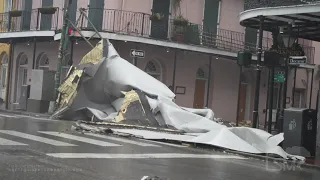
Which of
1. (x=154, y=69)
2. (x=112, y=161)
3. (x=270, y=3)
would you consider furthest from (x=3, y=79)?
(x=112, y=161)

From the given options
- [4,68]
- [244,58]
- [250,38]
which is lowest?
[4,68]

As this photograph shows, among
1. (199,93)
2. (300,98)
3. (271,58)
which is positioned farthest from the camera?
(300,98)

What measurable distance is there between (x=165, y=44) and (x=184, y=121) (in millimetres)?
7210

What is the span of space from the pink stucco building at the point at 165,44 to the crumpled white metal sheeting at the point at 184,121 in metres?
4.04

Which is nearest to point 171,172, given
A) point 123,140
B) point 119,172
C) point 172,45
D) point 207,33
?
point 119,172

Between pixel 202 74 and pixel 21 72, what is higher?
pixel 202 74

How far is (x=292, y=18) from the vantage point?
14.8 m

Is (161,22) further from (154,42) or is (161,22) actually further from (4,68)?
(4,68)

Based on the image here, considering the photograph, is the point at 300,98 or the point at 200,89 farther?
the point at 300,98

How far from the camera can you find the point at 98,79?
16844 millimetres

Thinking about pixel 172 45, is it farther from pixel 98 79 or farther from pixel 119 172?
pixel 119 172

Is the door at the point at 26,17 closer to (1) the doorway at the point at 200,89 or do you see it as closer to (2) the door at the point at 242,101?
(1) the doorway at the point at 200,89

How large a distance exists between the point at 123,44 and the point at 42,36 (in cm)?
428

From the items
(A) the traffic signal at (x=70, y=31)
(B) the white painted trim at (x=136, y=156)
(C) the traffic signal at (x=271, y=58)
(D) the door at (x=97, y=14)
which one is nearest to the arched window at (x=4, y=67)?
(D) the door at (x=97, y=14)
